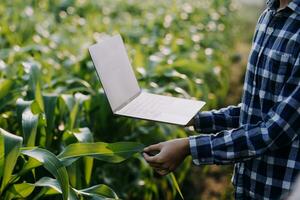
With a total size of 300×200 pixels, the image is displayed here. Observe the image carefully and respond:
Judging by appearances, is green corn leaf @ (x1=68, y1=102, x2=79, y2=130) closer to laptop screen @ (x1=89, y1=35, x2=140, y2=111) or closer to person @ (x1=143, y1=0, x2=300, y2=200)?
laptop screen @ (x1=89, y1=35, x2=140, y2=111)

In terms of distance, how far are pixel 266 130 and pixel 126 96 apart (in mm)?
424

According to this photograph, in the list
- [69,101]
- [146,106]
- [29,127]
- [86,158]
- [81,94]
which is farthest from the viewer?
[81,94]

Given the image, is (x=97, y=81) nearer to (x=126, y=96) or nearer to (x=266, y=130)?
(x=126, y=96)

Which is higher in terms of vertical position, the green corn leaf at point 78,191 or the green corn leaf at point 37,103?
the green corn leaf at point 37,103

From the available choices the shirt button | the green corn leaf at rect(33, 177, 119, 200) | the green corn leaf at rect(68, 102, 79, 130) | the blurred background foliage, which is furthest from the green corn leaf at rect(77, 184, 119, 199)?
the shirt button

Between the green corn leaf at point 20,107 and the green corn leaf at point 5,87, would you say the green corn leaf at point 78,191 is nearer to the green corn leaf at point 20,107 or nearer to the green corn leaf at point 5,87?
the green corn leaf at point 20,107

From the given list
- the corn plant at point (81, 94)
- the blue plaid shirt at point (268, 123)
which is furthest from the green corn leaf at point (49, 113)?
the blue plaid shirt at point (268, 123)

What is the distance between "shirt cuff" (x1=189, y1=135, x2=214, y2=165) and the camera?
4.81 feet

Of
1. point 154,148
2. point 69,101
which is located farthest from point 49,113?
point 154,148

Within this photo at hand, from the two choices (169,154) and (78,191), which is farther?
(78,191)

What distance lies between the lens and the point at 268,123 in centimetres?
140

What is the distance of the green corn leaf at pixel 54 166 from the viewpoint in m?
1.54

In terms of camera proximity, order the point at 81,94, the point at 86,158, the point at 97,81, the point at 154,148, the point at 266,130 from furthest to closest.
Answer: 1. the point at 97,81
2. the point at 81,94
3. the point at 86,158
4. the point at 154,148
5. the point at 266,130

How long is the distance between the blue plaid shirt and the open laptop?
0.12 metres
